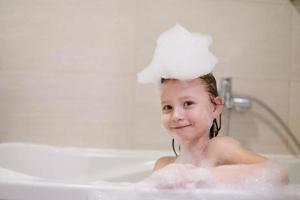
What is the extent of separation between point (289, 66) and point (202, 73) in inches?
27.5

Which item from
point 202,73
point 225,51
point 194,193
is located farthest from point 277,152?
point 194,193

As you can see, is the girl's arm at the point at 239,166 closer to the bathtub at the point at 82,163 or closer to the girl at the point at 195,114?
the girl at the point at 195,114

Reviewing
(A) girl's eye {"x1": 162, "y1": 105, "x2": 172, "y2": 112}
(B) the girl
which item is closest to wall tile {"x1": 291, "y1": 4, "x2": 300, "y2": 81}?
(B) the girl

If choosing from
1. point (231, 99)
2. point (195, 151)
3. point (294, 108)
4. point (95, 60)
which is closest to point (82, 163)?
point (95, 60)

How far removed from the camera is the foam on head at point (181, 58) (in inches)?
30.4

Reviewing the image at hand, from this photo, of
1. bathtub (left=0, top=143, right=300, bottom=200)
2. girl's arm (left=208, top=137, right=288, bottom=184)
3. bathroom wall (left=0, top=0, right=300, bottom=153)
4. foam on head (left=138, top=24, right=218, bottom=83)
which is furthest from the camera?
bathroom wall (left=0, top=0, right=300, bottom=153)

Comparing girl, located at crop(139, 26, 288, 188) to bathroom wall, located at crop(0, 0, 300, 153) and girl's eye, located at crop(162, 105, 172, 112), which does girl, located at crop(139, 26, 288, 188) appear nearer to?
girl's eye, located at crop(162, 105, 172, 112)

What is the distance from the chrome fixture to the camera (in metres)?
1.21

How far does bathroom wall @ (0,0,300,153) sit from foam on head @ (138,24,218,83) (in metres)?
0.44

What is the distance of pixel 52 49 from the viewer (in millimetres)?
1265

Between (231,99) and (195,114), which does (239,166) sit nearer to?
(195,114)

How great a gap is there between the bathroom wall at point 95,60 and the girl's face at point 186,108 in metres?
0.45

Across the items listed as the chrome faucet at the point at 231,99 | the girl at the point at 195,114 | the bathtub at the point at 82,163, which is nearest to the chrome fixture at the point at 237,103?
the chrome faucet at the point at 231,99

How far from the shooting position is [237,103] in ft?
4.09
